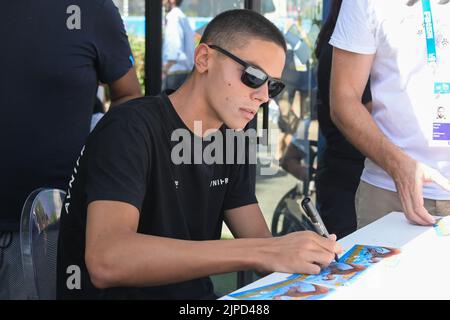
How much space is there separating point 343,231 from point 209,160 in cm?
125

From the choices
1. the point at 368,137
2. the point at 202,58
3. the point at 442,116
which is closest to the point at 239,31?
the point at 202,58

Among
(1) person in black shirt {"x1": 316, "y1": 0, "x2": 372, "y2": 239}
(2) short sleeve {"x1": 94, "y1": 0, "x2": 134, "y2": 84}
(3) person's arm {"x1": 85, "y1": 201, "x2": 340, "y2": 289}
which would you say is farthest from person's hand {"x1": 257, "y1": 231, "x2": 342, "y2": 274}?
(1) person in black shirt {"x1": 316, "y1": 0, "x2": 372, "y2": 239}

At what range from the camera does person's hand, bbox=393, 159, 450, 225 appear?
2.10 m

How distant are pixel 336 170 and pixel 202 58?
134cm

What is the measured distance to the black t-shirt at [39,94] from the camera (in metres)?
2.44

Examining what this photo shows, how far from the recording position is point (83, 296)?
1.84 m

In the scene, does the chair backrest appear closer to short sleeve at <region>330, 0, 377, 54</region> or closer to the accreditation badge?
short sleeve at <region>330, 0, 377, 54</region>

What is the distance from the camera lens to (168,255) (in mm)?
1633

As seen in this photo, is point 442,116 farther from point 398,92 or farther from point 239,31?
point 239,31

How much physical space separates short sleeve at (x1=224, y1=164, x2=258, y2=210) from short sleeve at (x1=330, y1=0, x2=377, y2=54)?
0.55 metres

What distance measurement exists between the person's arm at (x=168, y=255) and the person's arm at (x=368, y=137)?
0.56 meters

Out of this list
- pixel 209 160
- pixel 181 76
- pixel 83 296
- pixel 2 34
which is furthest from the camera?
pixel 181 76
